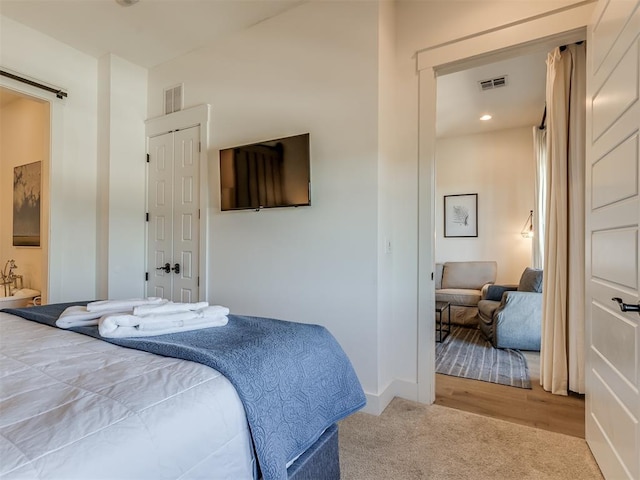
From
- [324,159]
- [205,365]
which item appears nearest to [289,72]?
[324,159]

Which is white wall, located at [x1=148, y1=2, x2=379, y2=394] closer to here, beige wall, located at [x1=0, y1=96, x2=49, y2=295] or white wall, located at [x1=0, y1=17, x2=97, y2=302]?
white wall, located at [x1=0, y1=17, x2=97, y2=302]

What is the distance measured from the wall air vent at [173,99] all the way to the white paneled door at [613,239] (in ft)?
10.6

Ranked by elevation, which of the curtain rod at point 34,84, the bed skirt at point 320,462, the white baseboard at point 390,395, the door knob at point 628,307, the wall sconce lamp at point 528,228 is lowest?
the white baseboard at point 390,395

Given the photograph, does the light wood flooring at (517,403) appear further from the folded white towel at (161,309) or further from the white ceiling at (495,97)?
the white ceiling at (495,97)

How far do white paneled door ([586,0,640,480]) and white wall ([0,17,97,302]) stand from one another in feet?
13.3

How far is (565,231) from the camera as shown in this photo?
8.77 ft

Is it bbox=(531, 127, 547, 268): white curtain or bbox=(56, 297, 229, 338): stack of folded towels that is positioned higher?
bbox=(531, 127, 547, 268): white curtain

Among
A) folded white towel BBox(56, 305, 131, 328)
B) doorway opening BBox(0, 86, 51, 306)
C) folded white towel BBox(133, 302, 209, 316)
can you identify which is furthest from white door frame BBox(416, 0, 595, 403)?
doorway opening BBox(0, 86, 51, 306)

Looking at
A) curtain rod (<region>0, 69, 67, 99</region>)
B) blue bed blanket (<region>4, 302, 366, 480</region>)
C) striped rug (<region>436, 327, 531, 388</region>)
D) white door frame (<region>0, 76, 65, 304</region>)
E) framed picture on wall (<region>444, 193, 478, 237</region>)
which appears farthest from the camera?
framed picture on wall (<region>444, 193, 478, 237</region>)

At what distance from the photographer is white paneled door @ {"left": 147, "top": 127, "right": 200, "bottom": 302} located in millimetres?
3279

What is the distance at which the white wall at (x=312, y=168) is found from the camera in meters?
2.38

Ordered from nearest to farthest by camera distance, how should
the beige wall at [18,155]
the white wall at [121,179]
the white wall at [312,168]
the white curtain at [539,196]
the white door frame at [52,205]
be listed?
the white wall at [312,168] < the white door frame at [52,205] < the white wall at [121,179] < the beige wall at [18,155] < the white curtain at [539,196]

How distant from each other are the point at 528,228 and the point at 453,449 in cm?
417

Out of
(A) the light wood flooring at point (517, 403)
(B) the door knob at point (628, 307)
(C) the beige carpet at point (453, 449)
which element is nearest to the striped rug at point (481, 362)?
(A) the light wood flooring at point (517, 403)
